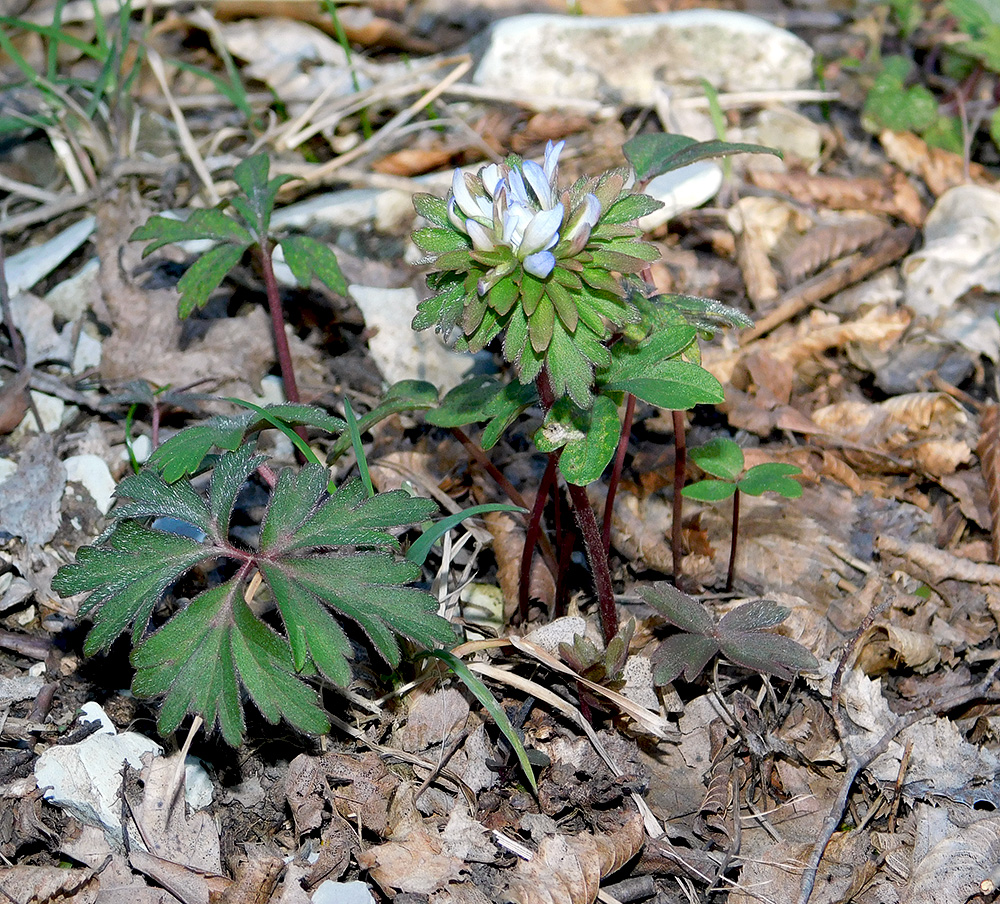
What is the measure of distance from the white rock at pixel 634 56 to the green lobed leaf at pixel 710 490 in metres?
2.25

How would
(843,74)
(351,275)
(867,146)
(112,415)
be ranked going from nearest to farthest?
(112,415) → (351,275) → (867,146) → (843,74)

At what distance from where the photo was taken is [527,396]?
2014 millimetres

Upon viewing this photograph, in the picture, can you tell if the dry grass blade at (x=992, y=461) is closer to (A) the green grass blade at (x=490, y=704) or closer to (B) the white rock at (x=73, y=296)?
(A) the green grass blade at (x=490, y=704)

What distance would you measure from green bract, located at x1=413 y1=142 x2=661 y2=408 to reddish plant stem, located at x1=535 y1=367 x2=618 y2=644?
0.12 meters

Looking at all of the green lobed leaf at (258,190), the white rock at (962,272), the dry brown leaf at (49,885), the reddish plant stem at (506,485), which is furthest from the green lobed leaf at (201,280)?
the white rock at (962,272)

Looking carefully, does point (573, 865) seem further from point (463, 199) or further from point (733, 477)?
point (463, 199)

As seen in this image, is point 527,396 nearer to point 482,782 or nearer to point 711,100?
point 482,782

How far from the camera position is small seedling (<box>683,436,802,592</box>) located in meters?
2.29

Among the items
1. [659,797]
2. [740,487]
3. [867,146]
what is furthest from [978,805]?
[867,146]

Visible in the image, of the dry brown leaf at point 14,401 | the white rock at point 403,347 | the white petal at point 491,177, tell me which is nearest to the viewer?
the white petal at point 491,177

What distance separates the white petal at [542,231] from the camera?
5.34 feet

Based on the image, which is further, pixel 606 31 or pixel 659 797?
pixel 606 31

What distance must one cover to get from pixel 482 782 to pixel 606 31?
10.6 feet

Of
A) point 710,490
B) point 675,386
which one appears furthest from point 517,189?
point 710,490
